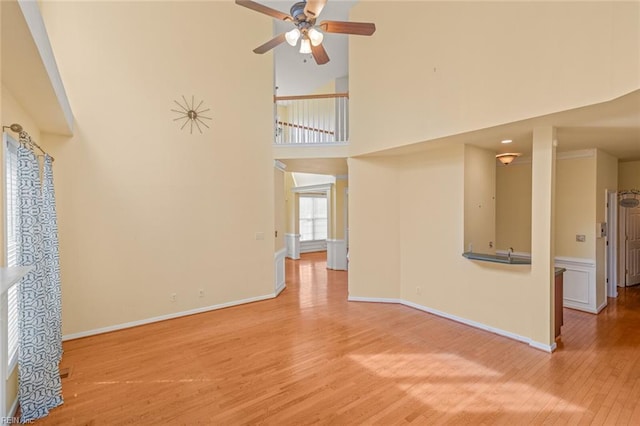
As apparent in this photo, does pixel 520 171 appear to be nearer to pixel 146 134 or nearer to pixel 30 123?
pixel 146 134

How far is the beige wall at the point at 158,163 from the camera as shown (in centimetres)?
395

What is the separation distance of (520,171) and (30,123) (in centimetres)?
700

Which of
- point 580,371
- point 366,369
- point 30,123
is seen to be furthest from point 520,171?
point 30,123

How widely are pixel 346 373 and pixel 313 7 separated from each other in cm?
328

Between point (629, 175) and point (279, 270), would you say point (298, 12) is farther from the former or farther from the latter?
point (629, 175)

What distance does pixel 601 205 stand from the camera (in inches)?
190

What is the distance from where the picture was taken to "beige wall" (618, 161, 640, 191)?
5887 millimetres

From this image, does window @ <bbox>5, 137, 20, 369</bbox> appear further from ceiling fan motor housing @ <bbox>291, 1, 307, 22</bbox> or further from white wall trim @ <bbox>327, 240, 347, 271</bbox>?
white wall trim @ <bbox>327, 240, 347, 271</bbox>

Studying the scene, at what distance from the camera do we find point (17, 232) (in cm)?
242

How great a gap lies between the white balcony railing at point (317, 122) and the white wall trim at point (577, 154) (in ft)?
11.5

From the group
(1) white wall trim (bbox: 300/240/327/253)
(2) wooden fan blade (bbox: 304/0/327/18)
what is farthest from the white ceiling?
(1) white wall trim (bbox: 300/240/327/253)

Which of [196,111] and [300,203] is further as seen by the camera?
[300,203]

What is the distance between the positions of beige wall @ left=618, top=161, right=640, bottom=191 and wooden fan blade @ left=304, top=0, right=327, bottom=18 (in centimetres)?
693

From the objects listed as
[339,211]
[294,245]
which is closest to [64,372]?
[339,211]
